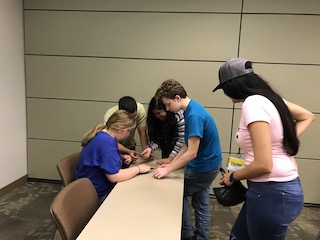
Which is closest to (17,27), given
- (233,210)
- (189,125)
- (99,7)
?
(99,7)

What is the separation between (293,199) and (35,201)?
9.41ft

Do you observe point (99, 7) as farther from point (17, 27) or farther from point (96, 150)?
point (96, 150)

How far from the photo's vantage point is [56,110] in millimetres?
3637

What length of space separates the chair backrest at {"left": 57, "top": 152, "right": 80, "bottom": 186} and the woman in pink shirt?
1193 millimetres

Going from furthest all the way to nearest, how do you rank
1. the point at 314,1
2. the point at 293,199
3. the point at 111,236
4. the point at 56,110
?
the point at 56,110 < the point at 314,1 < the point at 293,199 < the point at 111,236

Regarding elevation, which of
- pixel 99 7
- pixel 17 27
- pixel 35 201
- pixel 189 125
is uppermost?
pixel 99 7

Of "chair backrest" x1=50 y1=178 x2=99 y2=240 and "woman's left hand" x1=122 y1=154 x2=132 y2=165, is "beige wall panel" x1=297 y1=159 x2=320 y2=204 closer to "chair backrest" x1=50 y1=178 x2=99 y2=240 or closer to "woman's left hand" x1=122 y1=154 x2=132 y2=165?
"woman's left hand" x1=122 y1=154 x2=132 y2=165

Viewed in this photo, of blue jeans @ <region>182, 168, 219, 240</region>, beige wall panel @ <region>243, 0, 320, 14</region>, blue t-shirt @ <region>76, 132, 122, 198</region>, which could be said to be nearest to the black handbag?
blue jeans @ <region>182, 168, 219, 240</region>

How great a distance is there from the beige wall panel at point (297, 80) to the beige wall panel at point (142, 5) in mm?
796

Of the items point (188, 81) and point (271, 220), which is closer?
point (271, 220)

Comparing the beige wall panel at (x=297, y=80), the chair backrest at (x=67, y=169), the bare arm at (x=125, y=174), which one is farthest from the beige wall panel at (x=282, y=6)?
the chair backrest at (x=67, y=169)

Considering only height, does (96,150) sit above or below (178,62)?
below

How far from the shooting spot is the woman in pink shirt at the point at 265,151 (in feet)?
4.34

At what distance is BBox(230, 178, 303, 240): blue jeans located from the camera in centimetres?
140
